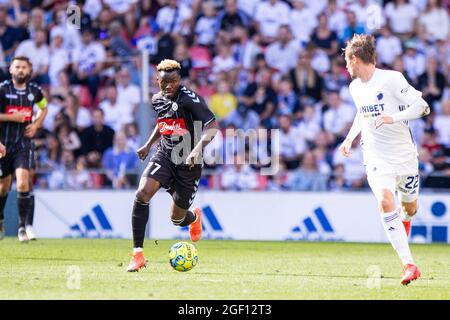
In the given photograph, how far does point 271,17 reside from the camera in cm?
2334

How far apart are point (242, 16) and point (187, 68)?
2009 millimetres

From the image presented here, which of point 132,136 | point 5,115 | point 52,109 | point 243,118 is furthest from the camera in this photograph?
point 52,109

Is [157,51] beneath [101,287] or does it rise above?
above

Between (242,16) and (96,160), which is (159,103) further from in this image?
(242,16)

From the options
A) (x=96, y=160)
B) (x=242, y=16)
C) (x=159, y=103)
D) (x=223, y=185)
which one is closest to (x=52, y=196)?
(x=96, y=160)

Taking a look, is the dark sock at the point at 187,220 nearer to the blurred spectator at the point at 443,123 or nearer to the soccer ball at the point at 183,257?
the soccer ball at the point at 183,257

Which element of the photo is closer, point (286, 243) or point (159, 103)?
point (159, 103)

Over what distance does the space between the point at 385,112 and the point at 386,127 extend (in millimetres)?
255

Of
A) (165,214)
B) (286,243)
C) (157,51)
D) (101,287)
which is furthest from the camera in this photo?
(157,51)

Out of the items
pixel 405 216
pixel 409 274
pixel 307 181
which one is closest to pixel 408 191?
pixel 405 216

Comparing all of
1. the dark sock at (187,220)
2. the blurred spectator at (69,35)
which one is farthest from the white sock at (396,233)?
the blurred spectator at (69,35)

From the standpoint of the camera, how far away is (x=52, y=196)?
64.4 ft

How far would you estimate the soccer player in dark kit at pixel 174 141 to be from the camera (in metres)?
11.7

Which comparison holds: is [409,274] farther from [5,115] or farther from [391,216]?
[5,115]
